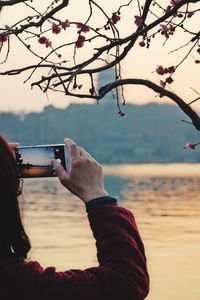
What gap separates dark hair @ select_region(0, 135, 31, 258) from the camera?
1.56 metres

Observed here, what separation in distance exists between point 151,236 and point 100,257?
29.6m

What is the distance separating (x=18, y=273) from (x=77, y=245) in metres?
26.8

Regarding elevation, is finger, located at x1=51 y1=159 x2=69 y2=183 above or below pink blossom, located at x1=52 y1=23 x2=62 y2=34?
below

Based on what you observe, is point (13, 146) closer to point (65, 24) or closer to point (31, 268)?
point (31, 268)

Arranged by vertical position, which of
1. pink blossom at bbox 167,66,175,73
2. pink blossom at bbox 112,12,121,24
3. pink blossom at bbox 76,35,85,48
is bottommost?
pink blossom at bbox 167,66,175,73

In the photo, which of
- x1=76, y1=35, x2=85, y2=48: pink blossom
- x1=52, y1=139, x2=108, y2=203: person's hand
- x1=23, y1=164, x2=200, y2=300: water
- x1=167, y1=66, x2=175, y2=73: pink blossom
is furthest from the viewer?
x1=23, y1=164, x2=200, y2=300: water

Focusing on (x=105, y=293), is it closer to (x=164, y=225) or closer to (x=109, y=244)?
(x=109, y=244)

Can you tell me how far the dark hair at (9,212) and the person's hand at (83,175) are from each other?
0.36 ft

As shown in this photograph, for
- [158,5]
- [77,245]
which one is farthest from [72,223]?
[158,5]

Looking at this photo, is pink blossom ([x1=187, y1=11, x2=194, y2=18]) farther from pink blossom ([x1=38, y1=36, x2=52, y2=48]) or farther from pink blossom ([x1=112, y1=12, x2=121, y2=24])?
pink blossom ([x1=38, y1=36, x2=52, y2=48])

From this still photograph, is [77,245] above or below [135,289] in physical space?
below

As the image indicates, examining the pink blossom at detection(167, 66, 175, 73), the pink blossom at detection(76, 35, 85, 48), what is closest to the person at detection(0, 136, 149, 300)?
the pink blossom at detection(76, 35, 85, 48)

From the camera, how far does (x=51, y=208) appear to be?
43625mm

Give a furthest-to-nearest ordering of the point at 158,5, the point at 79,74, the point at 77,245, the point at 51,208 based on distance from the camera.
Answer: the point at 51,208 < the point at 77,245 < the point at 158,5 < the point at 79,74
